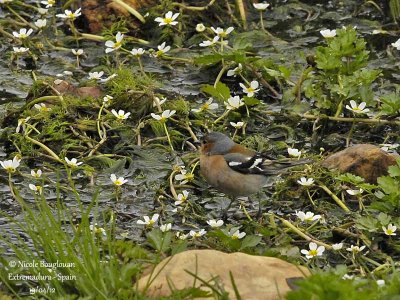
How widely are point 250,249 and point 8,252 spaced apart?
5.63 ft

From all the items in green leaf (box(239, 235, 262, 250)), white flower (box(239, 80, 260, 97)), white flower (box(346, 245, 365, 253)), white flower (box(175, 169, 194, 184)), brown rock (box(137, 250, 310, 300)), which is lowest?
white flower (box(239, 80, 260, 97))

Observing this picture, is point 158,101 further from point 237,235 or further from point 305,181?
point 237,235

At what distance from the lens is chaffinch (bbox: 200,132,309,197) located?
25.5 ft

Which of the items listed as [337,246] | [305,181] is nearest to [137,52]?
[305,181]

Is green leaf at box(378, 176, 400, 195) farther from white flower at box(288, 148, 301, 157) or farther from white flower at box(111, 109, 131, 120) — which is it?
white flower at box(111, 109, 131, 120)

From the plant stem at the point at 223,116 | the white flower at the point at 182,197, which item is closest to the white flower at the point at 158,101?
the plant stem at the point at 223,116

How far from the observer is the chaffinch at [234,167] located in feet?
25.5

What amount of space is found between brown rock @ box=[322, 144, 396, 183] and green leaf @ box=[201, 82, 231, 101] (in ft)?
4.57

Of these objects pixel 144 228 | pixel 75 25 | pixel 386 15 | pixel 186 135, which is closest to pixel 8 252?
pixel 144 228

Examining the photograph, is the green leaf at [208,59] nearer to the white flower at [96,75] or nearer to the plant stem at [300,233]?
the white flower at [96,75]

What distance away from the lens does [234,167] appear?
7.84 meters

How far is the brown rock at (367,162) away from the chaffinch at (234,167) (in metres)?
0.41

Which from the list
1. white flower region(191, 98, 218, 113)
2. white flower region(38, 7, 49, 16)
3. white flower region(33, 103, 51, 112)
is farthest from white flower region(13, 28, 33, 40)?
white flower region(191, 98, 218, 113)

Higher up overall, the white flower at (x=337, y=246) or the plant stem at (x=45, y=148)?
the plant stem at (x=45, y=148)
